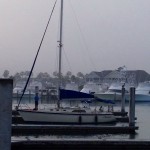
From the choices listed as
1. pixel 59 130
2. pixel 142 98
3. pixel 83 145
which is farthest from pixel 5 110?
pixel 142 98

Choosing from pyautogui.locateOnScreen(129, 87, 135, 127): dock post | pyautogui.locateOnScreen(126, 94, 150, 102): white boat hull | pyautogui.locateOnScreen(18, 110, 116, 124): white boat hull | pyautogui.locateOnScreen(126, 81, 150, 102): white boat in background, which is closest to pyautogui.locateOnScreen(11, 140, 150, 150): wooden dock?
pyautogui.locateOnScreen(129, 87, 135, 127): dock post

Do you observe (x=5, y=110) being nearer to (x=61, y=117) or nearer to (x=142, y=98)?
(x=61, y=117)

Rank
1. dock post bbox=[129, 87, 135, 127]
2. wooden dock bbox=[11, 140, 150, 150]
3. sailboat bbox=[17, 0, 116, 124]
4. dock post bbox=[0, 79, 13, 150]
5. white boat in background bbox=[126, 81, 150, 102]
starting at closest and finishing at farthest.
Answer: dock post bbox=[0, 79, 13, 150] < wooden dock bbox=[11, 140, 150, 150] < dock post bbox=[129, 87, 135, 127] < sailboat bbox=[17, 0, 116, 124] < white boat in background bbox=[126, 81, 150, 102]

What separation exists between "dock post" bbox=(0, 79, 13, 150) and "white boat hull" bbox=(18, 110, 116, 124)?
18821 mm

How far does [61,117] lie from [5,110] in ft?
62.5

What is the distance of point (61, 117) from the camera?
32.0 meters

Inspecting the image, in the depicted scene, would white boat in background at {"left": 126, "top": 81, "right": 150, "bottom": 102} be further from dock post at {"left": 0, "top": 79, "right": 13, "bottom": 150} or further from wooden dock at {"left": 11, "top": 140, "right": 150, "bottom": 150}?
dock post at {"left": 0, "top": 79, "right": 13, "bottom": 150}

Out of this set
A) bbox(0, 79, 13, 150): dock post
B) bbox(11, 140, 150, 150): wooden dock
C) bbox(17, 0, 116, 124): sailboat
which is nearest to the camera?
bbox(0, 79, 13, 150): dock post

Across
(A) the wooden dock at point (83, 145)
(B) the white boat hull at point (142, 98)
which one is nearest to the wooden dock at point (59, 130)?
(A) the wooden dock at point (83, 145)

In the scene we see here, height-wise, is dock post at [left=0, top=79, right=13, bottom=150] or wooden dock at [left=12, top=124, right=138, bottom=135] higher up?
dock post at [left=0, top=79, right=13, bottom=150]

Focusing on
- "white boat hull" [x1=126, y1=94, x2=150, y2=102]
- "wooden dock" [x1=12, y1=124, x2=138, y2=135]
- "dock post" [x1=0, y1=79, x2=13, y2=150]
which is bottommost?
"white boat hull" [x1=126, y1=94, x2=150, y2=102]

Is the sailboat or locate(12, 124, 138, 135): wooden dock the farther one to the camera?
the sailboat

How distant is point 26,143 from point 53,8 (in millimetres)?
23420

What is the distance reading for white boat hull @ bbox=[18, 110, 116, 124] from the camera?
32062 millimetres
